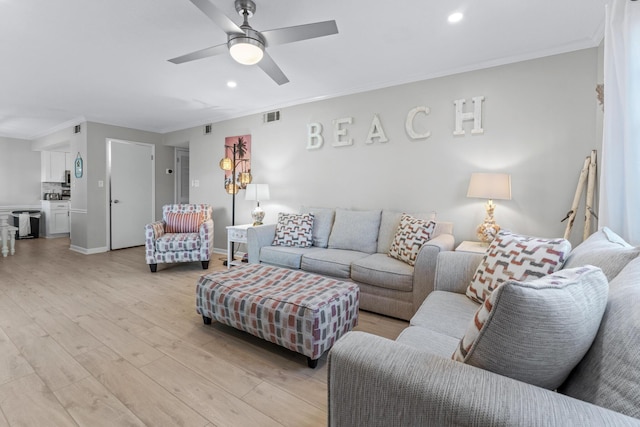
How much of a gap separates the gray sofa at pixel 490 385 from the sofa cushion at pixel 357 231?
2.23m

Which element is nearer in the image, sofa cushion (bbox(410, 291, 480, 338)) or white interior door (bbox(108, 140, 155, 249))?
sofa cushion (bbox(410, 291, 480, 338))

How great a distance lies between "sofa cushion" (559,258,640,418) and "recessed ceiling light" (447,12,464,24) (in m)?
1.97

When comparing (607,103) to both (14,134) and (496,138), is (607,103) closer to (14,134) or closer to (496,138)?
(496,138)

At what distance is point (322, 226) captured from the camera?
139 inches

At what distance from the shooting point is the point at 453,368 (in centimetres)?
75

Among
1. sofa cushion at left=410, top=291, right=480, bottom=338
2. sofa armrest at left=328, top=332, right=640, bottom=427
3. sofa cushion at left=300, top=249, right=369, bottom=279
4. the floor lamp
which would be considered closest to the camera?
sofa armrest at left=328, top=332, right=640, bottom=427

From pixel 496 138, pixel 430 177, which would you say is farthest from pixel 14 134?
pixel 496 138

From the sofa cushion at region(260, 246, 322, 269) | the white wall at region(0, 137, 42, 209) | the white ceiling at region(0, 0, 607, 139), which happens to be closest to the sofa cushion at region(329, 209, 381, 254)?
the sofa cushion at region(260, 246, 322, 269)

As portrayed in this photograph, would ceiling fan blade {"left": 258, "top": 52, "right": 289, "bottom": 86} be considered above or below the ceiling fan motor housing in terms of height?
below

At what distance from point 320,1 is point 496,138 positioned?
2004mm

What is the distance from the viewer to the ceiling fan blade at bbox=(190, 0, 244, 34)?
1611 mm

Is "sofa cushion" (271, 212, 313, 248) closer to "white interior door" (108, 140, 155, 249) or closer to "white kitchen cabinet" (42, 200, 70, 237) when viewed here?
"white interior door" (108, 140, 155, 249)

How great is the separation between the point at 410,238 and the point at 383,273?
424 millimetres

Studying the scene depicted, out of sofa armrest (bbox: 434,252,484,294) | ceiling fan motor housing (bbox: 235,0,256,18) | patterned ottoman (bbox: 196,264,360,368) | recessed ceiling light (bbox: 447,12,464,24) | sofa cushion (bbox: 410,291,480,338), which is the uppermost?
recessed ceiling light (bbox: 447,12,464,24)
